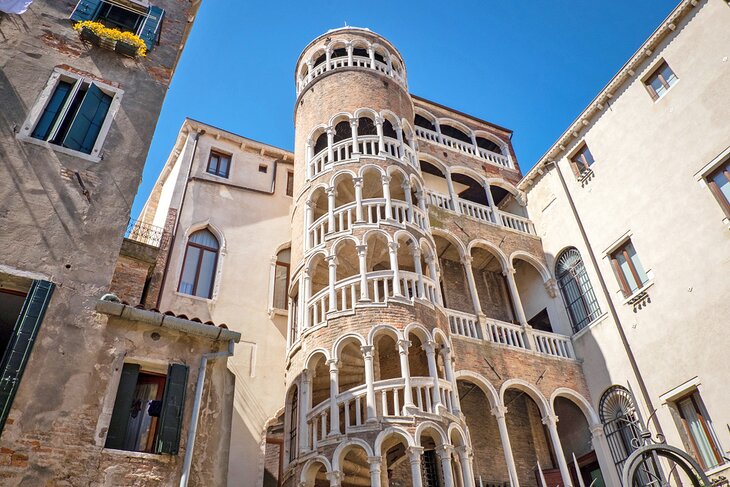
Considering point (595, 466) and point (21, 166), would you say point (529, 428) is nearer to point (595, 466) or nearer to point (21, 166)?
point (595, 466)

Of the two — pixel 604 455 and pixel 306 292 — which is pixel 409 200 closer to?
pixel 306 292

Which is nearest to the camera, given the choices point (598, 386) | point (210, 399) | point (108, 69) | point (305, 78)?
point (210, 399)

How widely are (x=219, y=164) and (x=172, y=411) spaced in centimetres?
1321

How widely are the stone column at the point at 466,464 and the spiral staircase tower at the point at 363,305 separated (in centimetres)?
3

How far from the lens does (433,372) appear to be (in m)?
13.7

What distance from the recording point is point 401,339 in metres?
13.8

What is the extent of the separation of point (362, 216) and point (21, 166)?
357 inches

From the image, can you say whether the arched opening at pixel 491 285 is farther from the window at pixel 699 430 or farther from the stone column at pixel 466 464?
the stone column at pixel 466 464

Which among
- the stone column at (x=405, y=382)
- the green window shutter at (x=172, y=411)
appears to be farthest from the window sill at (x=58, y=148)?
the stone column at (x=405, y=382)

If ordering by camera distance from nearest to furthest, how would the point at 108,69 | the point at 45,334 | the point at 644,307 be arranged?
the point at 45,334
the point at 108,69
the point at 644,307

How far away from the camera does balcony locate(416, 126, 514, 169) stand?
23.0m

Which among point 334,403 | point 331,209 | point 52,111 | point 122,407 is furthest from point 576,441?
point 52,111

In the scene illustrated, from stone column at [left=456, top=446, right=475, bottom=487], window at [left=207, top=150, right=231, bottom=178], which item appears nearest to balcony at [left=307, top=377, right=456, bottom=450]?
stone column at [left=456, top=446, right=475, bottom=487]

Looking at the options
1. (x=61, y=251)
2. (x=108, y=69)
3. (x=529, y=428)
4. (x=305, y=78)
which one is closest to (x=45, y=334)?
(x=61, y=251)
